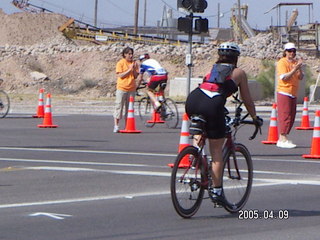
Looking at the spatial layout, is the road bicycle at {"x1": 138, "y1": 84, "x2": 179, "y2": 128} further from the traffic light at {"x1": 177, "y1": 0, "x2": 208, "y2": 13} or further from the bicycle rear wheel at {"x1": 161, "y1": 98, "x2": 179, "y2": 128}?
the traffic light at {"x1": 177, "y1": 0, "x2": 208, "y2": 13}

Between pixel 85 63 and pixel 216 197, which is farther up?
pixel 85 63

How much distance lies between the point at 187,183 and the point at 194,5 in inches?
572

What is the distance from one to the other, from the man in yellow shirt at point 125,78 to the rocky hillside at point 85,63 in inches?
1186

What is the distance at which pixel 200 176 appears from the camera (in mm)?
9164

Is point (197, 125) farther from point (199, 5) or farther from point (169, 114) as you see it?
point (199, 5)

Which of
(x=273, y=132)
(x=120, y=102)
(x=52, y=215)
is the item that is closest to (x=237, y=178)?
(x=52, y=215)

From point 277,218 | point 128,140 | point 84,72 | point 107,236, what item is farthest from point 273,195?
point 84,72

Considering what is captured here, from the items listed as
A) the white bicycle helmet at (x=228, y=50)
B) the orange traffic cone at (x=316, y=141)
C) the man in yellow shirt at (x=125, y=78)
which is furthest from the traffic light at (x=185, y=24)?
the white bicycle helmet at (x=228, y=50)

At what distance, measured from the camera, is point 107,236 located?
8.21 meters

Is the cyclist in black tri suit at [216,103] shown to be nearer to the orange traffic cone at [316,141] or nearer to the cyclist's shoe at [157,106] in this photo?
the orange traffic cone at [316,141]

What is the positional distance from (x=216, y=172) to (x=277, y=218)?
79cm

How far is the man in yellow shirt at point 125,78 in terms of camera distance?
67.6ft

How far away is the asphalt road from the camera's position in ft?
28.1

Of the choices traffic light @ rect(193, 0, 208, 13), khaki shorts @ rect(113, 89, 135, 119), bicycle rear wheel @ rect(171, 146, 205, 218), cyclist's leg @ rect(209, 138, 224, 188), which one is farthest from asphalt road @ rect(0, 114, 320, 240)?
traffic light @ rect(193, 0, 208, 13)
